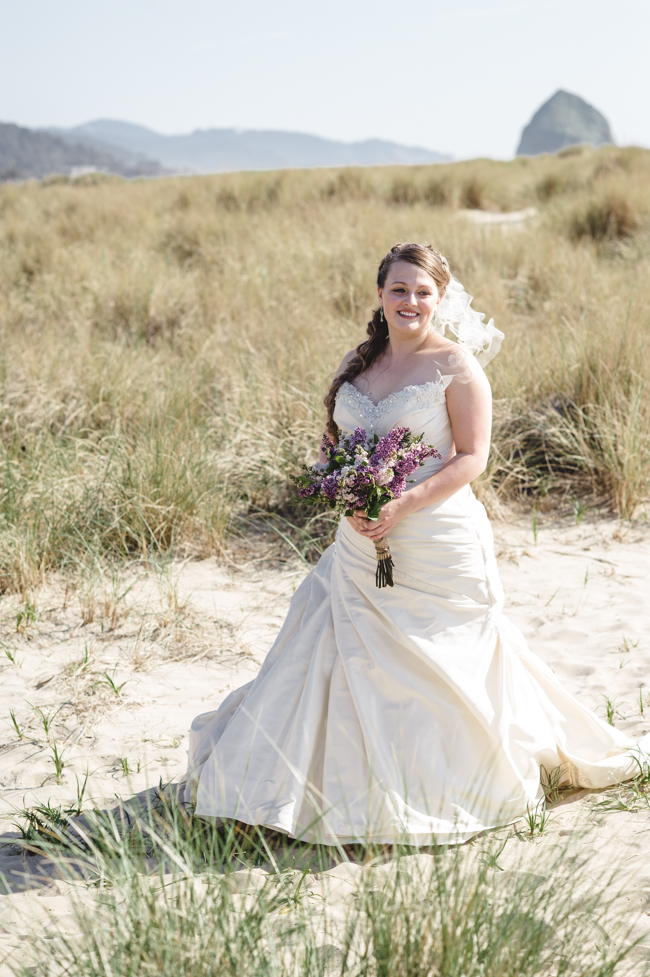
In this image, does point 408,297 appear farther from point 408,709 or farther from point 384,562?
point 408,709

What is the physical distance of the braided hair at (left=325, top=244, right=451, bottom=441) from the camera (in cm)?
271

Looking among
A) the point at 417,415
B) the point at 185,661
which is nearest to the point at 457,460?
the point at 417,415

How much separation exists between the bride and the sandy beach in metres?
0.20

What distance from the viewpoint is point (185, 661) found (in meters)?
3.80

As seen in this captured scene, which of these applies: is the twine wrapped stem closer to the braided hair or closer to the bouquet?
the bouquet

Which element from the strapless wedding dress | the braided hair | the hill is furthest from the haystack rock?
the strapless wedding dress

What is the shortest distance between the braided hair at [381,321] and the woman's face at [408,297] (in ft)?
0.09

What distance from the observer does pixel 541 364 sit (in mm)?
5891

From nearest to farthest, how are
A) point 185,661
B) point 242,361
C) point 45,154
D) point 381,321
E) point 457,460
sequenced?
point 457,460 → point 381,321 → point 185,661 → point 242,361 → point 45,154

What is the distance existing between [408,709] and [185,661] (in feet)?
5.20

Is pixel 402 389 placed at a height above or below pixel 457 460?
above

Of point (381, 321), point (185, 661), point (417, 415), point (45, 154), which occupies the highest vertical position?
point (45, 154)

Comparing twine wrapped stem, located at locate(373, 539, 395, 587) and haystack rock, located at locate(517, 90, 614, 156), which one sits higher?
haystack rock, located at locate(517, 90, 614, 156)

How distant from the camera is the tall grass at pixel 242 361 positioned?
480 centimetres
